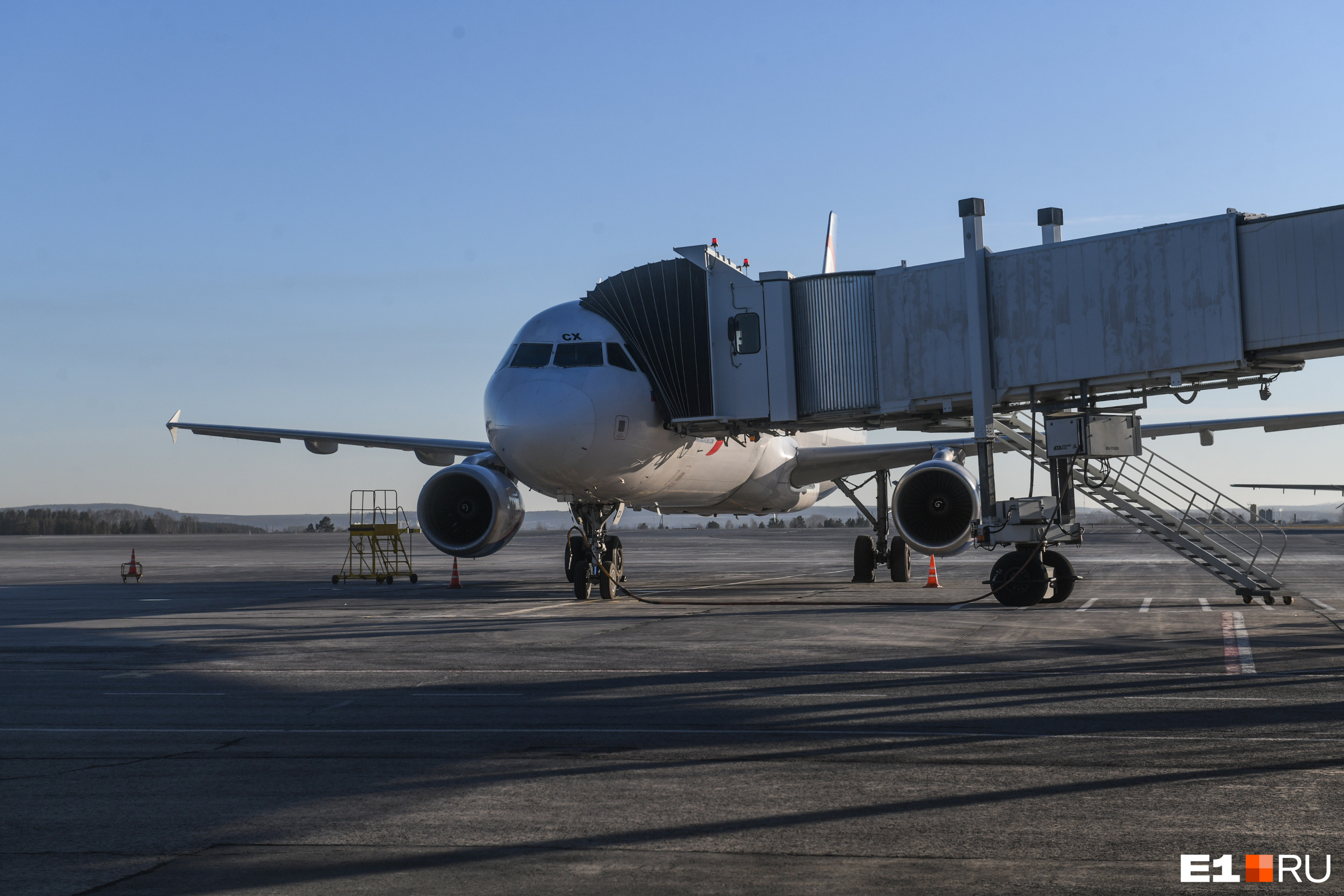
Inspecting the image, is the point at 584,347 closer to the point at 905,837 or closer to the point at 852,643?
the point at 852,643

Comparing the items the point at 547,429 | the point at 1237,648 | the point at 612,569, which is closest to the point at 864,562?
the point at 612,569

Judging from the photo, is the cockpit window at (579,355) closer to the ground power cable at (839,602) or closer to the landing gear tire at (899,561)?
the ground power cable at (839,602)

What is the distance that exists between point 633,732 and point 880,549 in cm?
1725

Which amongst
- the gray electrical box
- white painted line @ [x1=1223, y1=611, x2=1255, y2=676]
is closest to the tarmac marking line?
white painted line @ [x1=1223, y1=611, x2=1255, y2=676]

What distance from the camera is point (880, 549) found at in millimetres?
23719

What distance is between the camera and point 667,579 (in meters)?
25.1

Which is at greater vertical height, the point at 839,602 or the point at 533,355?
the point at 533,355

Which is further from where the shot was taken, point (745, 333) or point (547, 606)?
point (745, 333)

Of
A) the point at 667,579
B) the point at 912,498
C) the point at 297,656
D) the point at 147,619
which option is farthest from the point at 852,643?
the point at 667,579

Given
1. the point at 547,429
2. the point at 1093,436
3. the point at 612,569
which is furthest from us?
the point at 612,569

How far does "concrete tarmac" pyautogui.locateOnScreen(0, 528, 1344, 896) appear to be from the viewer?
4.31m

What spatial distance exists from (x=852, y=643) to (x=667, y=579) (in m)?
13.5

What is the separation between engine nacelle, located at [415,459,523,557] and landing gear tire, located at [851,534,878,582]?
7497mm

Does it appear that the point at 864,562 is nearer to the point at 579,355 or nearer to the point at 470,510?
the point at 470,510
